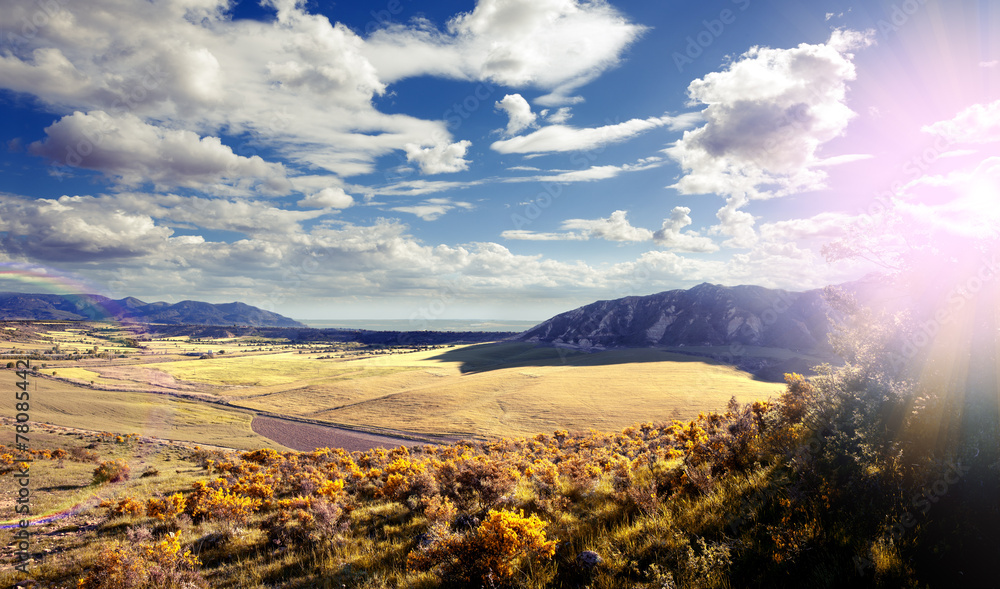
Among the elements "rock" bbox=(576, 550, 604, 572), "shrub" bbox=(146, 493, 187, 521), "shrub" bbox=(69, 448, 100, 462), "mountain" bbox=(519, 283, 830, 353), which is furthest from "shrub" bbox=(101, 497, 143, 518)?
"mountain" bbox=(519, 283, 830, 353)

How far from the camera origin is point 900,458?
6266 mm

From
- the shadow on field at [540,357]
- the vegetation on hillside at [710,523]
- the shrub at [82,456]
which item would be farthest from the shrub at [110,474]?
the shadow on field at [540,357]

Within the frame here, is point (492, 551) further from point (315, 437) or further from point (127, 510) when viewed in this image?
point (315, 437)

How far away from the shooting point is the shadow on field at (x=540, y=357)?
104375 mm

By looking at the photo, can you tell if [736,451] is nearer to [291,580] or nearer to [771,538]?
[771,538]

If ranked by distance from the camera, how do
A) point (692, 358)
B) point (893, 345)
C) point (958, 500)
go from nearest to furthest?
1. point (958, 500)
2. point (893, 345)
3. point (692, 358)

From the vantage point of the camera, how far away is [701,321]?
15450 cm

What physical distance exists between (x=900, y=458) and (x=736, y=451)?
3349 mm

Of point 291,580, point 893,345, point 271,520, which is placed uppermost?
point 893,345

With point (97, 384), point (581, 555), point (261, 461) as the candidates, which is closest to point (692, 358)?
point (261, 461)

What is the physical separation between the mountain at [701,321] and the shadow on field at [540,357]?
3159 cm

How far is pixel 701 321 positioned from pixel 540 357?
74.6m

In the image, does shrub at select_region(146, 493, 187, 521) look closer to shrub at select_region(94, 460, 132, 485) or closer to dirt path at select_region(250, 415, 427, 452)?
shrub at select_region(94, 460, 132, 485)

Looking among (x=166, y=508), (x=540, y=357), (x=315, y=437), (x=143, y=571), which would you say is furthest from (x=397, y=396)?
(x=143, y=571)
